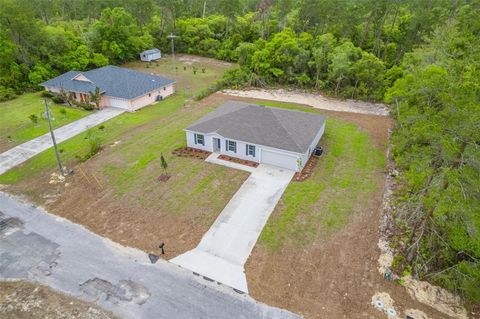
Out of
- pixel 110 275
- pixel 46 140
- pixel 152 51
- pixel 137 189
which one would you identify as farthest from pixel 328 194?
pixel 152 51

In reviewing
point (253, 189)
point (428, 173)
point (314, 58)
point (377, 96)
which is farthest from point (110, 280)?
point (314, 58)

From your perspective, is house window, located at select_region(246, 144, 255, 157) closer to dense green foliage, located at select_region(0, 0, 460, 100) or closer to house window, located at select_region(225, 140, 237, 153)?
house window, located at select_region(225, 140, 237, 153)

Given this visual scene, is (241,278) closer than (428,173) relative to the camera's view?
No

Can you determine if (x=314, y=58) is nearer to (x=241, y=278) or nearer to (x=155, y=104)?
(x=155, y=104)

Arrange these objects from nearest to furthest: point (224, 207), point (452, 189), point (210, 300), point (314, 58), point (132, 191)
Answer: point (452, 189) → point (210, 300) → point (224, 207) → point (132, 191) → point (314, 58)

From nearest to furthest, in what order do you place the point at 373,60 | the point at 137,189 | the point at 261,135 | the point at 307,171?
the point at 137,189
the point at 307,171
the point at 261,135
the point at 373,60

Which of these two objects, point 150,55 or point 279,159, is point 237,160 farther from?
point 150,55
